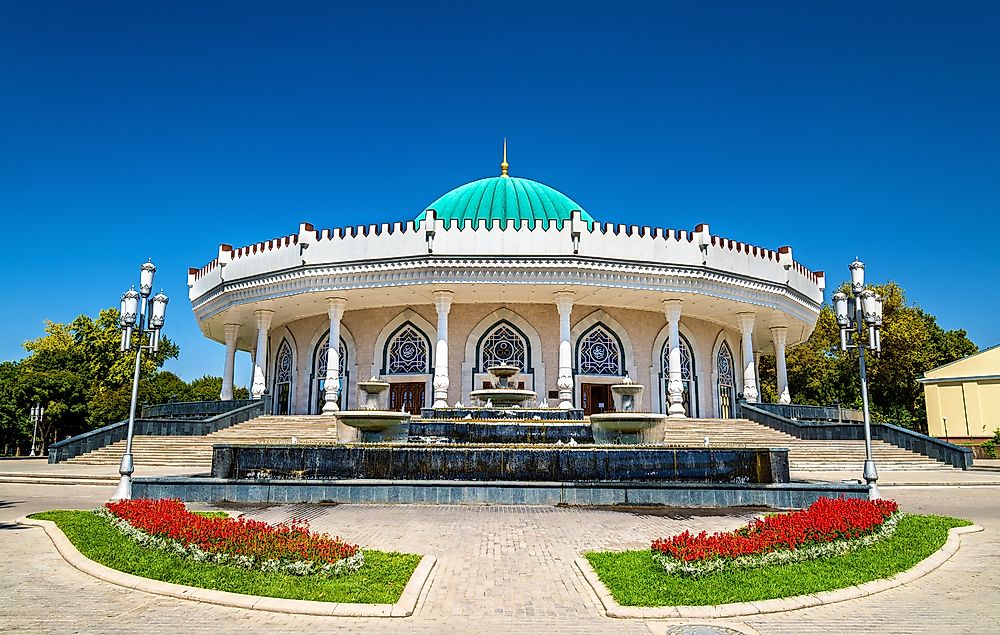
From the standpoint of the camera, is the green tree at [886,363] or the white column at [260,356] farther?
the green tree at [886,363]

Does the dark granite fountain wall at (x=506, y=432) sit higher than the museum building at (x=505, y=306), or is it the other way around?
the museum building at (x=505, y=306)

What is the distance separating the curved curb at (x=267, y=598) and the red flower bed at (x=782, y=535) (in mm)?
2205

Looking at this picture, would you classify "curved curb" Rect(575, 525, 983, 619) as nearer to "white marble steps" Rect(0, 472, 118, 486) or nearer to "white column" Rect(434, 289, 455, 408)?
"white marble steps" Rect(0, 472, 118, 486)

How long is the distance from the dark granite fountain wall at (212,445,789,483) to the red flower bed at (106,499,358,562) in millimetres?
4747

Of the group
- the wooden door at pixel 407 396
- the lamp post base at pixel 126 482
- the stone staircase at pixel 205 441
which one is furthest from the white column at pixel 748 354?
the lamp post base at pixel 126 482

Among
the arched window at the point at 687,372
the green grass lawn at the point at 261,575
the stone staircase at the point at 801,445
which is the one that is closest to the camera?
the green grass lawn at the point at 261,575

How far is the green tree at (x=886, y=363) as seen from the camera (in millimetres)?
39219

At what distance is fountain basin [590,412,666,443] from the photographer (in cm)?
1458

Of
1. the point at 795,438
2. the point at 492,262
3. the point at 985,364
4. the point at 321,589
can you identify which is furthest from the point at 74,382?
the point at 985,364

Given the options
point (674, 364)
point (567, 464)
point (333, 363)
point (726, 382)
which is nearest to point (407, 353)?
point (333, 363)

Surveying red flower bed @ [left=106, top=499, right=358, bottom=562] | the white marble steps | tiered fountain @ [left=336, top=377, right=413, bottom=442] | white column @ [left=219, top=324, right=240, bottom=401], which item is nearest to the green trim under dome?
white column @ [left=219, top=324, right=240, bottom=401]

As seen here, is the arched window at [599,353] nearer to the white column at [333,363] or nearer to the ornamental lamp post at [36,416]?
the white column at [333,363]

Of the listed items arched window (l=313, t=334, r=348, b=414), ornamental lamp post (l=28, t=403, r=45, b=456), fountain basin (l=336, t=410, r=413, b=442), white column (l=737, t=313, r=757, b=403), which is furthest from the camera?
ornamental lamp post (l=28, t=403, r=45, b=456)

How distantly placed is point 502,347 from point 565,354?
133 inches
